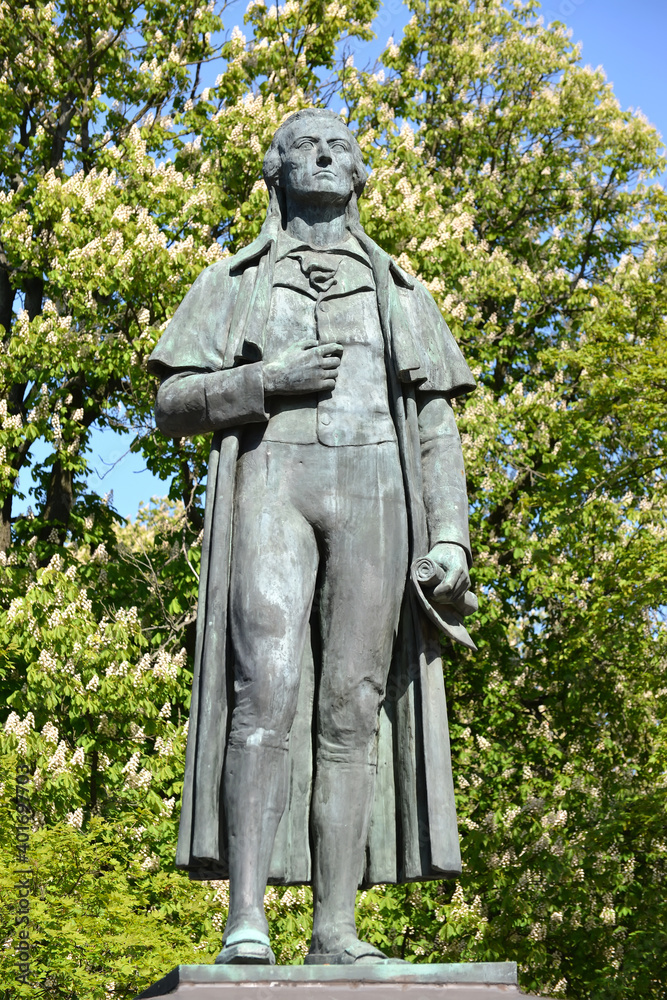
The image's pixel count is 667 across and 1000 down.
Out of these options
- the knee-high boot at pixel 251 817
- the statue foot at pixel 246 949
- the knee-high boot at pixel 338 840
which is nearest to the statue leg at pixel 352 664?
the knee-high boot at pixel 338 840

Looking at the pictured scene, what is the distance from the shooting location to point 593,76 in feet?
75.8

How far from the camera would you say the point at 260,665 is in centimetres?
516

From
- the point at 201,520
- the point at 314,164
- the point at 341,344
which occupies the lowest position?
the point at 341,344

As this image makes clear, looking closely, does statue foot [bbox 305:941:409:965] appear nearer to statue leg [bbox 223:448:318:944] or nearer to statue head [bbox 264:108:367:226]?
statue leg [bbox 223:448:318:944]

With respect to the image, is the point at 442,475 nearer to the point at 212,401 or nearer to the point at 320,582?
the point at 320,582

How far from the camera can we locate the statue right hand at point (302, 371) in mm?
5477

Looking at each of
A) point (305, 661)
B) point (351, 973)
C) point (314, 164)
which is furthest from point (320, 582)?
point (314, 164)

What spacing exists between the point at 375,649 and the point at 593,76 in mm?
19643

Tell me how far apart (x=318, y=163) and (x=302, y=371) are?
39.5 inches

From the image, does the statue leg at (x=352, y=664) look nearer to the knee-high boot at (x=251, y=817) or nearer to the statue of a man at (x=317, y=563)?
the statue of a man at (x=317, y=563)

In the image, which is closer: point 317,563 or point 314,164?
point 317,563

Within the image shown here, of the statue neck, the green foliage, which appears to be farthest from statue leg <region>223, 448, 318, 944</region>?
the green foliage

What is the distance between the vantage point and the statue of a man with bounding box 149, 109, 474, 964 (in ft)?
16.9

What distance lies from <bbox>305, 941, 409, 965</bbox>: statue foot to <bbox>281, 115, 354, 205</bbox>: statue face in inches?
117
